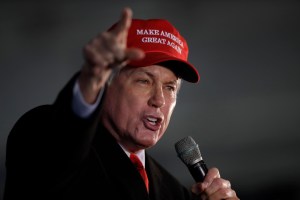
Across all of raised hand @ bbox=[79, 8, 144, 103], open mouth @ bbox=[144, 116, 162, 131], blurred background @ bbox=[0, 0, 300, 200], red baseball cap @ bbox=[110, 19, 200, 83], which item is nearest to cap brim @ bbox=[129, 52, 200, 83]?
red baseball cap @ bbox=[110, 19, 200, 83]

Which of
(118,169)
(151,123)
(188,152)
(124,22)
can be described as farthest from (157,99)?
(124,22)

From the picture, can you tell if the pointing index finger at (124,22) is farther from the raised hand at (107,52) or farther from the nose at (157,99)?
the nose at (157,99)

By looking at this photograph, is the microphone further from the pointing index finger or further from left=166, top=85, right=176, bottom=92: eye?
the pointing index finger

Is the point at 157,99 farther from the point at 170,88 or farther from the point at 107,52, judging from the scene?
the point at 107,52

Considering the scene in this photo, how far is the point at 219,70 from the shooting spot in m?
3.62

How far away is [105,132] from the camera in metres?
1.44

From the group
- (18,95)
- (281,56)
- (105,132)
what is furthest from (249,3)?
(105,132)

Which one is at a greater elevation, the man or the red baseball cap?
the red baseball cap

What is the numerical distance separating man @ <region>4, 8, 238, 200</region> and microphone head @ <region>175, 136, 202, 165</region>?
7cm

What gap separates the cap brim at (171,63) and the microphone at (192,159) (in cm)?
26

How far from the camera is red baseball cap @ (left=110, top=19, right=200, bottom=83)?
1.59m

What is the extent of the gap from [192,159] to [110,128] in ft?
0.92

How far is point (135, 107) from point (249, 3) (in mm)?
2367

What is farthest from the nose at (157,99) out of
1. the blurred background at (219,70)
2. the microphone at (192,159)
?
the blurred background at (219,70)
